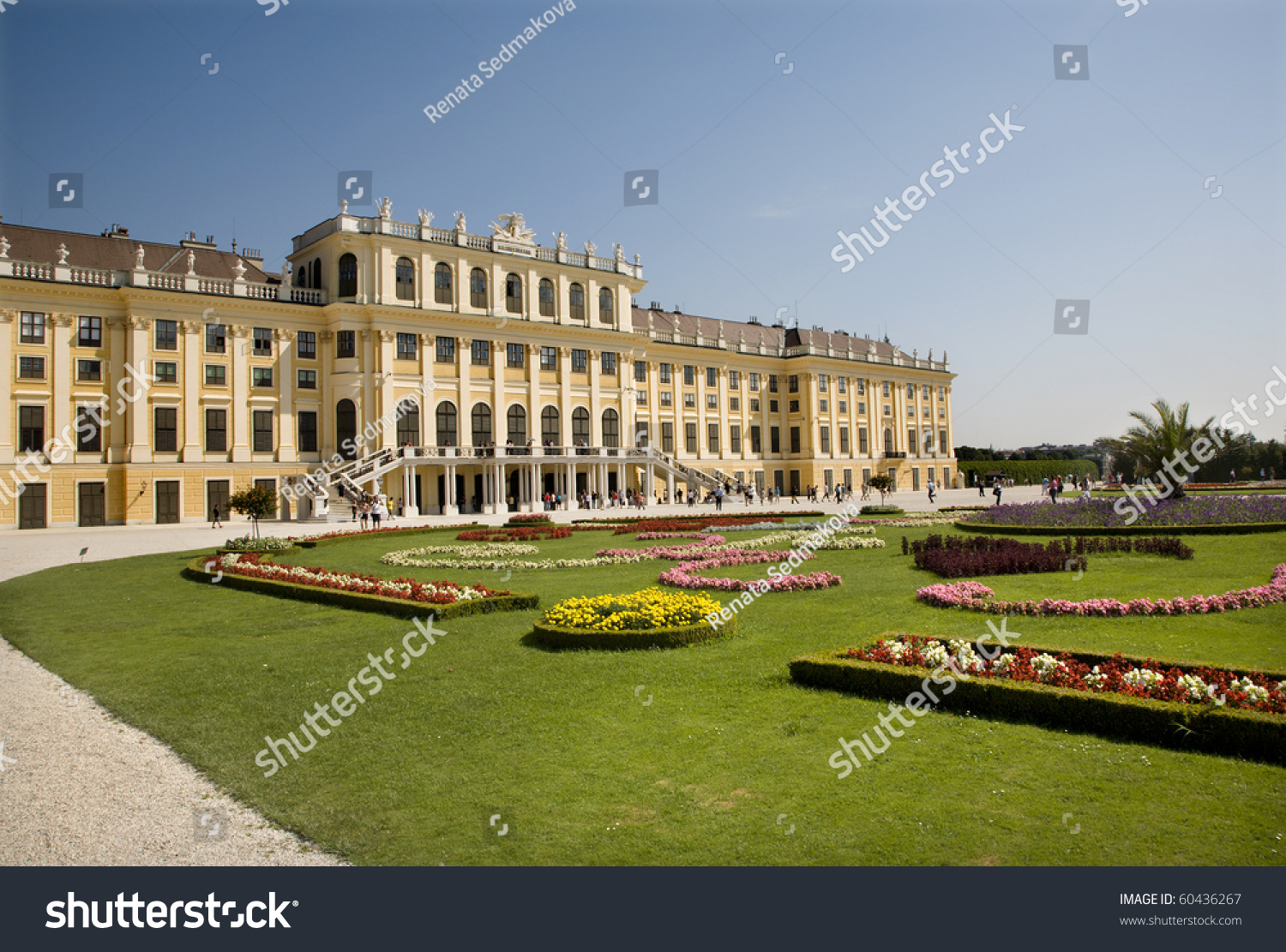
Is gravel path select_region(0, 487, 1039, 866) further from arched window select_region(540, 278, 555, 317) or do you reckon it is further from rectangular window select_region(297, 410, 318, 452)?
arched window select_region(540, 278, 555, 317)

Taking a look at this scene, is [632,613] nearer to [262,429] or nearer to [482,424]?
[262,429]

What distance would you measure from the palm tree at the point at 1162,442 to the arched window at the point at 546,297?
128 feet

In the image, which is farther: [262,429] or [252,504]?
[262,429]

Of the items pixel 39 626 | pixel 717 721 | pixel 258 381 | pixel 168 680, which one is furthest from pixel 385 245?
pixel 717 721

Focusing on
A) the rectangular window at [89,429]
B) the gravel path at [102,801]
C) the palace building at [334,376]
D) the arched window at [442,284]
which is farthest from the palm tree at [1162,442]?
the rectangular window at [89,429]

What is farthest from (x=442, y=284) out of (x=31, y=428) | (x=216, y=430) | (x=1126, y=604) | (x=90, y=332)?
(x=1126, y=604)

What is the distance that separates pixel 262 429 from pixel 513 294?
1849cm

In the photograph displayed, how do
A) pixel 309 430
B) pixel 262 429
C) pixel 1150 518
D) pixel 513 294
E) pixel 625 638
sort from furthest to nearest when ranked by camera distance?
1. pixel 513 294
2. pixel 309 430
3. pixel 262 429
4. pixel 1150 518
5. pixel 625 638

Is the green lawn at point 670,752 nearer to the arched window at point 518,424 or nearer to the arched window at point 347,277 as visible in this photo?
the arched window at point 347,277

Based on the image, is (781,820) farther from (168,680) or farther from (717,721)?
(168,680)

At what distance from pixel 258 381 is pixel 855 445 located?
5426cm

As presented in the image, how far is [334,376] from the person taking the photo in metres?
48.5

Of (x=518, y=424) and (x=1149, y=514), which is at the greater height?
(x=518, y=424)
